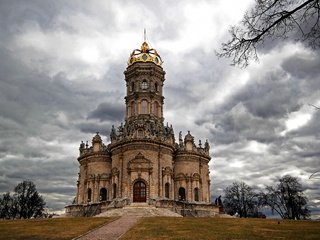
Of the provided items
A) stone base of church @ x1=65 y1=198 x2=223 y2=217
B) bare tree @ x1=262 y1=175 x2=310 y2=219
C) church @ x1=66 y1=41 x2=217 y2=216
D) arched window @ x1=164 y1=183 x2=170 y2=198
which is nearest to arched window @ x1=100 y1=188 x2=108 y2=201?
church @ x1=66 y1=41 x2=217 y2=216

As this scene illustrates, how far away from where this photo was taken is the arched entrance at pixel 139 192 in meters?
43.3

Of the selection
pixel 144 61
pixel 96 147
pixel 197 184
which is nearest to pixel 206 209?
pixel 197 184

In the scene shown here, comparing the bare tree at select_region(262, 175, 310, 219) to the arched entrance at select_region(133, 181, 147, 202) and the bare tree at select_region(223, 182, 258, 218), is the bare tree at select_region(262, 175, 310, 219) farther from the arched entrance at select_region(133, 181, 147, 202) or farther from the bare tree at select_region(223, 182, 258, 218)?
the arched entrance at select_region(133, 181, 147, 202)

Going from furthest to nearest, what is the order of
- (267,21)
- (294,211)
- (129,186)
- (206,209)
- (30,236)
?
(294,211) < (206,209) < (129,186) < (30,236) < (267,21)

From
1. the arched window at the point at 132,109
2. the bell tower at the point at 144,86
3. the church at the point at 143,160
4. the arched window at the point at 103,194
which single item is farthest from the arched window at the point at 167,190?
the arched window at the point at 132,109

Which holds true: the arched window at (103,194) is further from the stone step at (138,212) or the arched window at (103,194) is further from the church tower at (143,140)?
the stone step at (138,212)

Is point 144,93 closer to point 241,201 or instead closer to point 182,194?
point 182,194

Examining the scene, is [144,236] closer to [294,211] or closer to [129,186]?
[129,186]

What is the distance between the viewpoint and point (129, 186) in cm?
4356

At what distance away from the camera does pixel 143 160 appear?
1751 inches

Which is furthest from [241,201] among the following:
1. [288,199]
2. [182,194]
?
[182,194]

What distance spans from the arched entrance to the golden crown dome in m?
22.1

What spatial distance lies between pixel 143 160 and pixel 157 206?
6.56m

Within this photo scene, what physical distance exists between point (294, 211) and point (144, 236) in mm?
50742
